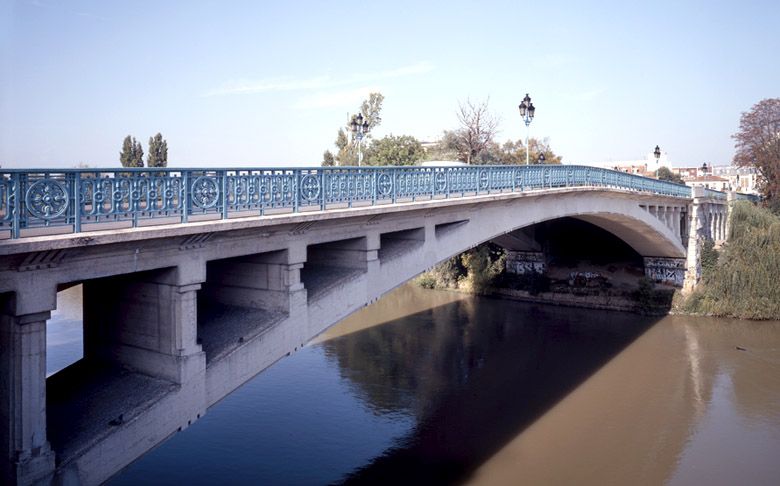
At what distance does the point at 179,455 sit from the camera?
12680 mm

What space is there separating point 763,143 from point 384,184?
123 ft

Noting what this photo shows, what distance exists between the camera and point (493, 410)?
627 inches

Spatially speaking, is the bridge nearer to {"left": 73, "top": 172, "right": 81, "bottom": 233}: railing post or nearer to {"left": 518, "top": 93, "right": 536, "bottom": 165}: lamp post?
{"left": 73, "top": 172, "right": 81, "bottom": 233}: railing post

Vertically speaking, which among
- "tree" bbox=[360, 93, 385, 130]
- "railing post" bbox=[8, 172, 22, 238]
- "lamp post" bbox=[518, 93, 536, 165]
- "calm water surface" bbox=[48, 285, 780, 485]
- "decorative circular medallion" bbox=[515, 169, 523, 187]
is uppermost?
"tree" bbox=[360, 93, 385, 130]

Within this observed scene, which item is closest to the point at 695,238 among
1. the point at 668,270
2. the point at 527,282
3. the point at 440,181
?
the point at 668,270

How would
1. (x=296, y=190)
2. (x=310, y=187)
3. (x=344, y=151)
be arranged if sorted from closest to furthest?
1. (x=296, y=190)
2. (x=310, y=187)
3. (x=344, y=151)

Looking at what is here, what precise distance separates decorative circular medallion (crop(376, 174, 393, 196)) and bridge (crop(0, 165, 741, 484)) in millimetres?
25

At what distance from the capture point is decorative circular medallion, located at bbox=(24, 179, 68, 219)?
19.7ft

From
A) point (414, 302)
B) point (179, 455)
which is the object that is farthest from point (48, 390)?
point (414, 302)

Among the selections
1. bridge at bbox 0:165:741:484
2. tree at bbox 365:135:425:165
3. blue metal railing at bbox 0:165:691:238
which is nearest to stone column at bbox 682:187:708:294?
tree at bbox 365:135:425:165

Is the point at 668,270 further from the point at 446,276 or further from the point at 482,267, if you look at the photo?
the point at 446,276

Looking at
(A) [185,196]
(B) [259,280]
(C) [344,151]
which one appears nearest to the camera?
(A) [185,196]

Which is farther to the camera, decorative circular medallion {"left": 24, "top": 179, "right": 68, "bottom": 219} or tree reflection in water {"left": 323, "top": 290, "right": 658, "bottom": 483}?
tree reflection in water {"left": 323, "top": 290, "right": 658, "bottom": 483}

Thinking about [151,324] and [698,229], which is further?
[698,229]
